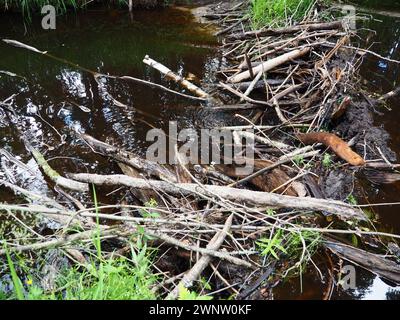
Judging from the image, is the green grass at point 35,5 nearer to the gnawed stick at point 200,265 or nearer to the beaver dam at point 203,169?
the beaver dam at point 203,169

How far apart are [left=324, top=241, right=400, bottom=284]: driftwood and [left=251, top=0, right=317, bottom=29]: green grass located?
470cm

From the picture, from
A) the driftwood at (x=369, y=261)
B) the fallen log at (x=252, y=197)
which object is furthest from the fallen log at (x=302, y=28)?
the driftwood at (x=369, y=261)

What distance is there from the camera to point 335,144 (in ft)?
11.1

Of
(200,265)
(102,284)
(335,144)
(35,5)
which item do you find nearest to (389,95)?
(335,144)

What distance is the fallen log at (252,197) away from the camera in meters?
2.57

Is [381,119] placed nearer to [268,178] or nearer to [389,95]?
[389,95]

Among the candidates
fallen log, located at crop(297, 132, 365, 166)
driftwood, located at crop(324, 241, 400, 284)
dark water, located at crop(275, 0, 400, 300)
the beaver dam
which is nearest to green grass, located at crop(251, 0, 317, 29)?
the beaver dam

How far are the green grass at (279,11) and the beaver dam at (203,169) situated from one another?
0.07m

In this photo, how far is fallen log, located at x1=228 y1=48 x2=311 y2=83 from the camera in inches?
196
